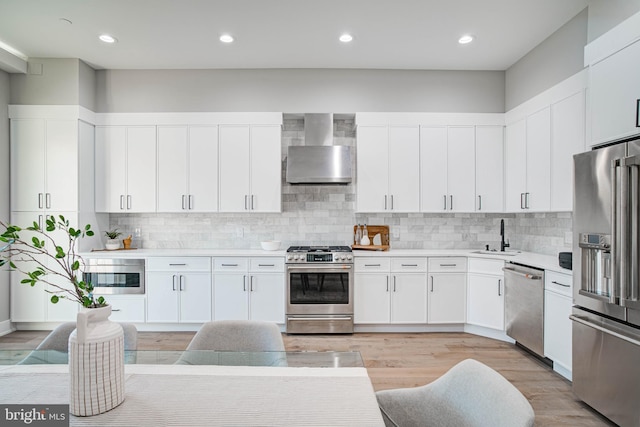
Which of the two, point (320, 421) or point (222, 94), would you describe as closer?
point (320, 421)

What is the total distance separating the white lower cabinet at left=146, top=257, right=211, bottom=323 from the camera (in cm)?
391

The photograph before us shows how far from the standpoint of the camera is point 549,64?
137 inches

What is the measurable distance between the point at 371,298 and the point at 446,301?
2.87 ft

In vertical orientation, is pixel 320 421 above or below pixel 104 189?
below

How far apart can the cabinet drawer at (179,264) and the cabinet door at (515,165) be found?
3601 mm

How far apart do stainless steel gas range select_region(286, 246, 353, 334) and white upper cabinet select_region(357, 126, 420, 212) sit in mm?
828

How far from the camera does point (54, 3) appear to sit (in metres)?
2.96

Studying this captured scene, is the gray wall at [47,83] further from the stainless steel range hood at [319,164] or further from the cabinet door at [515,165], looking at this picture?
the cabinet door at [515,165]

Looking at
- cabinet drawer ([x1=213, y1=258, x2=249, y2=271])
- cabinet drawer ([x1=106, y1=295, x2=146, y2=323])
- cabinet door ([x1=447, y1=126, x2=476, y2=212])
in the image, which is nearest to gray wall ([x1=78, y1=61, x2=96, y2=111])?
cabinet drawer ([x1=106, y1=295, x2=146, y2=323])

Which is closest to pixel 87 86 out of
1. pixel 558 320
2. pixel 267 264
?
pixel 267 264

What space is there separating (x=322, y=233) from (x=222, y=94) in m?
2.17

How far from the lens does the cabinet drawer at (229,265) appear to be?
3916 mm

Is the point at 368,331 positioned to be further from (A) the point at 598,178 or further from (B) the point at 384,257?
(A) the point at 598,178

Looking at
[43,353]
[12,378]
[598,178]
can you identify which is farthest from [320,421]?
[598,178]
